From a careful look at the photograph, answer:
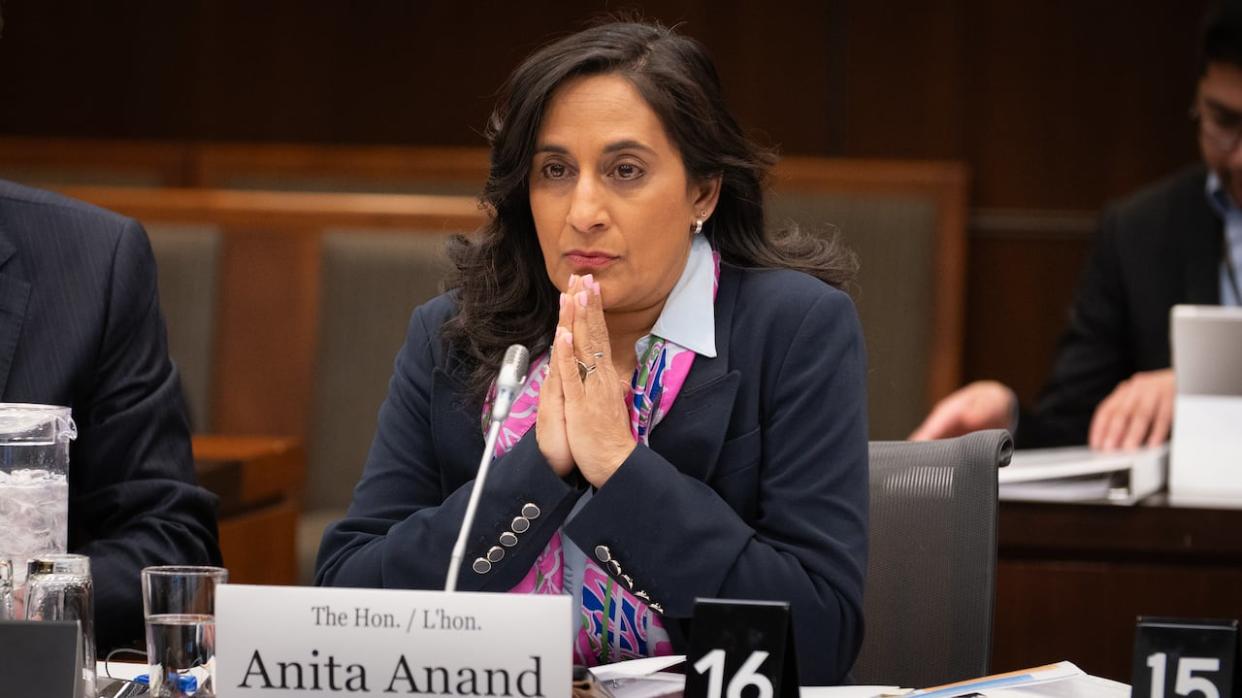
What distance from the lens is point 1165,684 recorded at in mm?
1394

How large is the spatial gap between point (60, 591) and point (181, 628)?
0.39 ft

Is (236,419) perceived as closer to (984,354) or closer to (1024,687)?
(984,354)

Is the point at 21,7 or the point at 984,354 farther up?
the point at 21,7

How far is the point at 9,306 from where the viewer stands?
2084 millimetres

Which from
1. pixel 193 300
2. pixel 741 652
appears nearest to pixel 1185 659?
pixel 741 652

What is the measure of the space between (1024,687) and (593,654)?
19.5 inches

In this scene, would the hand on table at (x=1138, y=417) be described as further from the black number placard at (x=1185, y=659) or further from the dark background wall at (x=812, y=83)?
the black number placard at (x=1185, y=659)

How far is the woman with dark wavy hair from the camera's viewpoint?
178 centimetres

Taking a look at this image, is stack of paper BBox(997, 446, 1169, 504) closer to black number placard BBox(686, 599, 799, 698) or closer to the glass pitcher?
black number placard BBox(686, 599, 799, 698)

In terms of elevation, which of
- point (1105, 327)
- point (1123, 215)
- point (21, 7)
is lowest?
point (1105, 327)

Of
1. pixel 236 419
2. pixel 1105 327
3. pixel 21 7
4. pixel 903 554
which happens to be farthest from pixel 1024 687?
pixel 21 7

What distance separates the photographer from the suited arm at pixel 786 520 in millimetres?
1761

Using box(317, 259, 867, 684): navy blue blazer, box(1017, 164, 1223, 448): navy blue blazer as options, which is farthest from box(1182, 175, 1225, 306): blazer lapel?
box(317, 259, 867, 684): navy blue blazer

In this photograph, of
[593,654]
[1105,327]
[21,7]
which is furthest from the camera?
[21,7]
